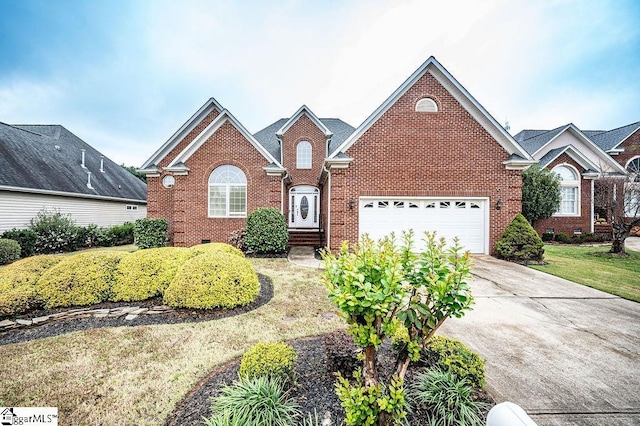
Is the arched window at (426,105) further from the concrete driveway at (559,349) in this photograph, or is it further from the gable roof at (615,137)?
the gable roof at (615,137)

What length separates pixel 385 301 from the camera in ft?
5.90

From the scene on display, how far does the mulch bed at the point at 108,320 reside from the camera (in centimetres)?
414

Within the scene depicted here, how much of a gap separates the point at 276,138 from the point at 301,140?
283 centimetres

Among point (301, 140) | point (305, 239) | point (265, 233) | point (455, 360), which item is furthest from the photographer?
point (301, 140)

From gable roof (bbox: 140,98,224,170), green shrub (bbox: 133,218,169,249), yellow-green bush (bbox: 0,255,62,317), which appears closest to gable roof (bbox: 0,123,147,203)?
gable roof (bbox: 140,98,224,170)

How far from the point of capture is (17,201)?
12.2m

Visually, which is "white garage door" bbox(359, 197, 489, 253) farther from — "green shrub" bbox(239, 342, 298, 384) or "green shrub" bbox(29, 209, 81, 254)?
"green shrub" bbox(29, 209, 81, 254)

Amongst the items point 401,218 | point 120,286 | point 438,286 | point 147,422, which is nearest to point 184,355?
point 147,422

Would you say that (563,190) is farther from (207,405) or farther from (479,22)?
(207,405)

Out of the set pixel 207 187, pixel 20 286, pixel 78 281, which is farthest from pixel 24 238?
pixel 78 281

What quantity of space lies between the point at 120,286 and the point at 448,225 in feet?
34.2

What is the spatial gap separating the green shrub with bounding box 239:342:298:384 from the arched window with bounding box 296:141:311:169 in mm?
14161

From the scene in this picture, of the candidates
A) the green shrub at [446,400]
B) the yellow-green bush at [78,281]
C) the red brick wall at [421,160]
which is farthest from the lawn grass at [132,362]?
the red brick wall at [421,160]

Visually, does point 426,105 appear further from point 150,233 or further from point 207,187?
point 150,233
